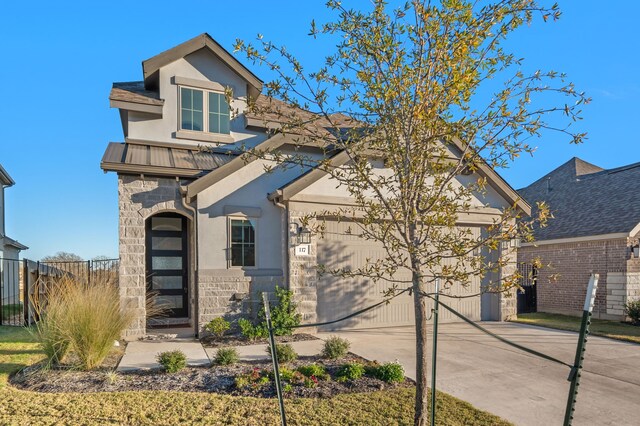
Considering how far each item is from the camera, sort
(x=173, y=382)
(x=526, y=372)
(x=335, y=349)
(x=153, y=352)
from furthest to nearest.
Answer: (x=153, y=352) → (x=335, y=349) → (x=526, y=372) → (x=173, y=382)

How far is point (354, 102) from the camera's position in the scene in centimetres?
448

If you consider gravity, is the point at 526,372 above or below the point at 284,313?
below

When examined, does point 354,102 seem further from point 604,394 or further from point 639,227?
point 639,227

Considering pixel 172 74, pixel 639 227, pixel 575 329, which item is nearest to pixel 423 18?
pixel 172 74

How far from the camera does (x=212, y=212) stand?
9617 mm

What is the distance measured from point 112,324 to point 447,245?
5426mm

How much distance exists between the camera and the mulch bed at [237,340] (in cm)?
844

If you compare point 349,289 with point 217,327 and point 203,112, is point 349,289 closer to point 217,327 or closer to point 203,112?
point 217,327

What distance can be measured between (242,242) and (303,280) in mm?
1777

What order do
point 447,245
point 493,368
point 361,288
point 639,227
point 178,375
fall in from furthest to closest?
1. point 639,227
2. point 361,288
3. point 493,368
4. point 178,375
5. point 447,245

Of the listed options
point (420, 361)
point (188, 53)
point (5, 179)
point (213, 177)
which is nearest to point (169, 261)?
point (213, 177)

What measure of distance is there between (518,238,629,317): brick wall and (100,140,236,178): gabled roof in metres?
10.6

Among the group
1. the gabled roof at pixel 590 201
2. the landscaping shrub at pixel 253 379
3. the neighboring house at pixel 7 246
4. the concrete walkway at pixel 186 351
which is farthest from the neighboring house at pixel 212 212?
the neighboring house at pixel 7 246

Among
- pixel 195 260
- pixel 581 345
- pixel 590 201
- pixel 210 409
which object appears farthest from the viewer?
pixel 590 201
